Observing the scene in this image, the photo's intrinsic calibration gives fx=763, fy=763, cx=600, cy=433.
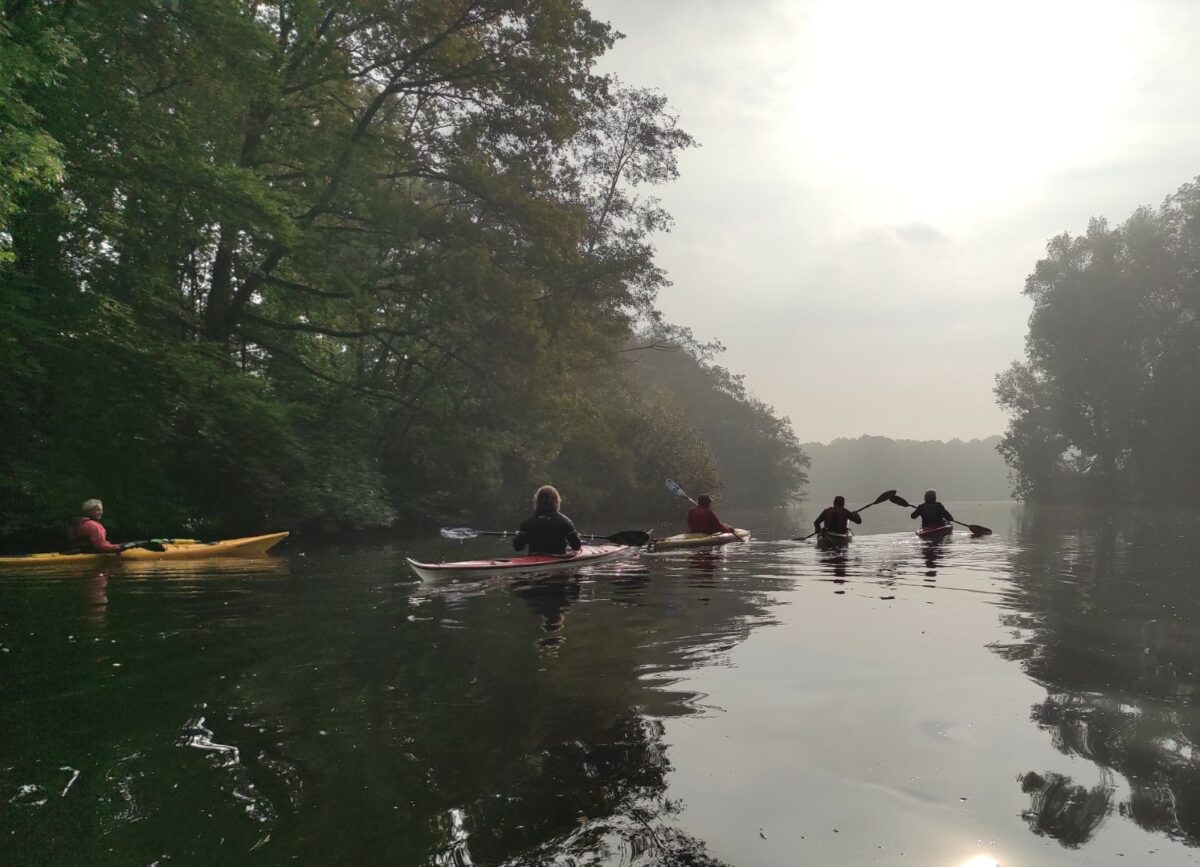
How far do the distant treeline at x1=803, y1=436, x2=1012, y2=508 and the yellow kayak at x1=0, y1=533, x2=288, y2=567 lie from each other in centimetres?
12099

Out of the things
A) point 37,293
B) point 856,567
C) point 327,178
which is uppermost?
point 327,178

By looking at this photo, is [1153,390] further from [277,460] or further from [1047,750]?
[1047,750]

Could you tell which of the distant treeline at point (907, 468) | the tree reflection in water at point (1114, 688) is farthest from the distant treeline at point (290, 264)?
the distant treeline at point (907, 468)

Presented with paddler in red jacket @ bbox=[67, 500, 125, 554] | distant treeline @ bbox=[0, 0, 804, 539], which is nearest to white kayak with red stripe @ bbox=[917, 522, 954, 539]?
distant treeline @ bbox=[0, 0, 804, 539]

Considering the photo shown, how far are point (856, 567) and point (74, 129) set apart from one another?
17837 mm

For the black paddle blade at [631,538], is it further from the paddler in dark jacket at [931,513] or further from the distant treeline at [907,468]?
the distant treeline at [907,468]

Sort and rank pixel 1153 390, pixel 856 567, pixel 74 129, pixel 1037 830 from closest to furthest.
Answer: pixel 1037 830 < pixel 856 567 < pixel 74 129 < pixel 1153 390

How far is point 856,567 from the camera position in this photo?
13.6 meters

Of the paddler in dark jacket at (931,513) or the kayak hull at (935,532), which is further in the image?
the paddler in dark jacket at (931,513)

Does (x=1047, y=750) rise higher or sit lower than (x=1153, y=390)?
lower

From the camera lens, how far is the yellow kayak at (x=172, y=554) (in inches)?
500

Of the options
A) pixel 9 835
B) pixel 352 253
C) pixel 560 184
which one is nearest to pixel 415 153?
pixel 352 253

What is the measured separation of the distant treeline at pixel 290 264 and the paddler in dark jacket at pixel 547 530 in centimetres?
862

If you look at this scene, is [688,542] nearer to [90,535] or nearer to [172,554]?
[172,554]
